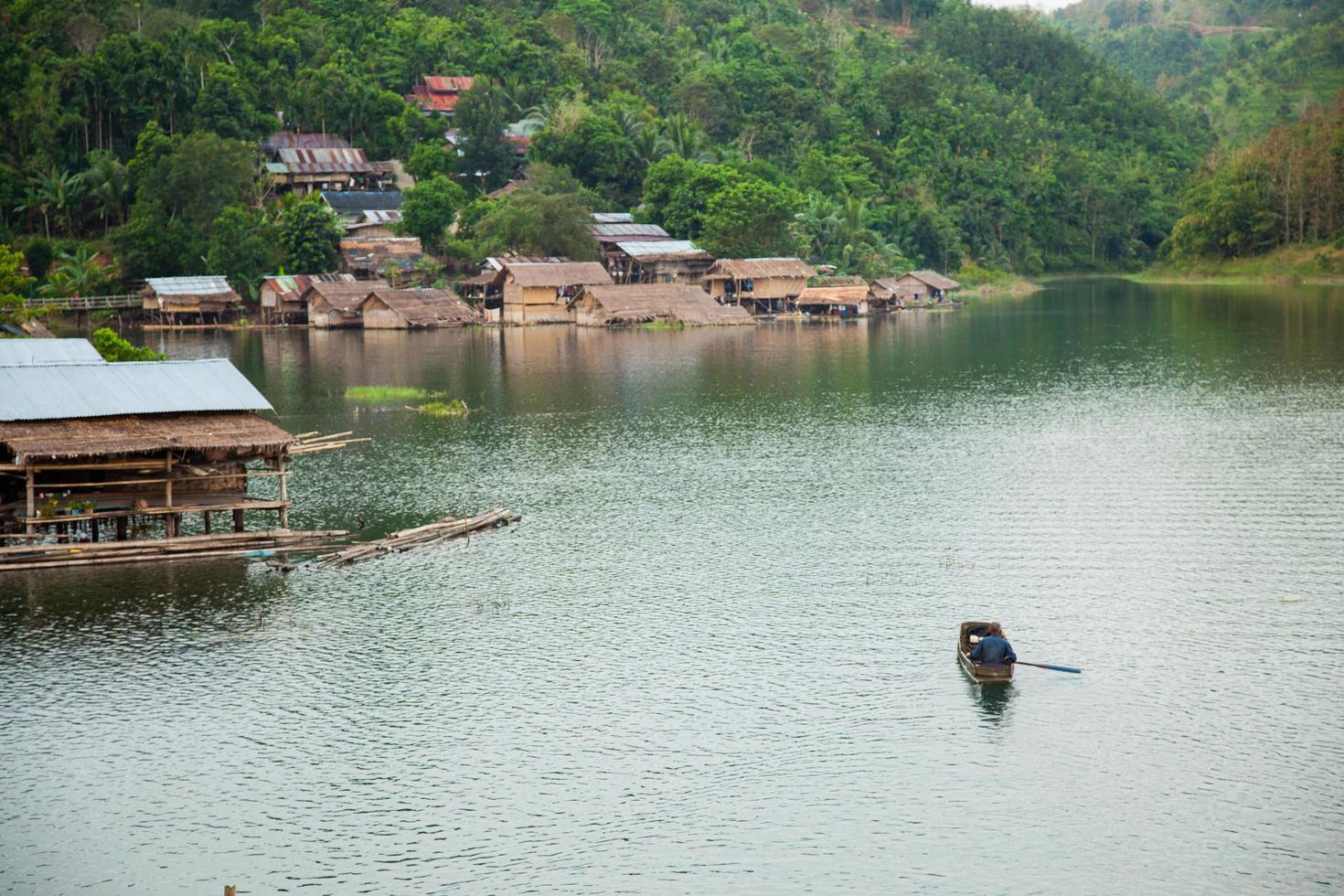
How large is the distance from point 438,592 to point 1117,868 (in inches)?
552

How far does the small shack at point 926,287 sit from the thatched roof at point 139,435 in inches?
2612

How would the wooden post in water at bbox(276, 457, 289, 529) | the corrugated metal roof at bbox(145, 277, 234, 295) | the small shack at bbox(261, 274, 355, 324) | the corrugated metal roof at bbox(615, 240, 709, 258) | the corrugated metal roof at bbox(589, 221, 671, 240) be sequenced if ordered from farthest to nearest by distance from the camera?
the corrugated metal roof at bbox(589, 221, 671, 240)
the corrugated metal roof at bbox(615, 240, 709, 258)
the small shack at bbox(261, 274, 355, 324)
the corrugated metal roof at bbox(145, 277, 234, 295)
the wooden post in water at bbox(276, 457, 289, 529)

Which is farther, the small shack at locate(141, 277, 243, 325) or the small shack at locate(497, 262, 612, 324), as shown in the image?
the small shack at locate(497, 262, 612, 324)

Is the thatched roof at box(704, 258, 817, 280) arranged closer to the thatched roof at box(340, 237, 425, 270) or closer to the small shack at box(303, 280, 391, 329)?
the thatched roof at box(340, 237, 425, 270)

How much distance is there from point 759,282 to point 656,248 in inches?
248

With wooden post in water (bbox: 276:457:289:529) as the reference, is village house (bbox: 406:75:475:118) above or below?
above

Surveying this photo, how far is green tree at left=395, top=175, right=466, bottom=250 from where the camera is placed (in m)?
81.6

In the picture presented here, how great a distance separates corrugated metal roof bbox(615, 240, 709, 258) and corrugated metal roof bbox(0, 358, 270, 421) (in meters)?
53.3

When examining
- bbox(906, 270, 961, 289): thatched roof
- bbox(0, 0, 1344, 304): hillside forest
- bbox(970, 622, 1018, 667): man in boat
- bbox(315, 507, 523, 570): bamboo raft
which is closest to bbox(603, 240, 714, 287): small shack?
bbox(0, 0, 1344, 304): hillside forest

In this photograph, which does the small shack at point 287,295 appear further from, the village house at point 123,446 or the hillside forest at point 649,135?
the village house at point 123,446

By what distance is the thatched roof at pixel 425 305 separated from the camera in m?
74.8

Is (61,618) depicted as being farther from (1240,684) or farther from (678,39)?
(678,39)

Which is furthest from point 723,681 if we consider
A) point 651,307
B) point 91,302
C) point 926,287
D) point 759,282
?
point 926,287

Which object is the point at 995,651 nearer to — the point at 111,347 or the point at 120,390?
the point at 120,390
